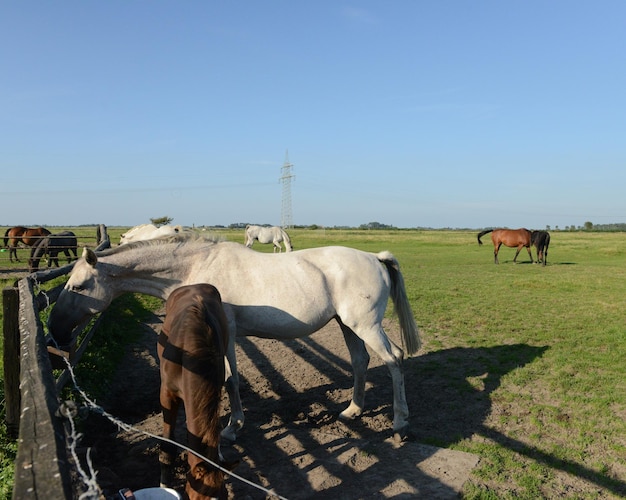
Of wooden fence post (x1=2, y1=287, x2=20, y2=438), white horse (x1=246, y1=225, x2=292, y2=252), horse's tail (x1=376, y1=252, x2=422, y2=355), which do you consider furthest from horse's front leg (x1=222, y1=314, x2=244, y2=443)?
white horse (x1=246, y1=225, x2=292, y2=252)

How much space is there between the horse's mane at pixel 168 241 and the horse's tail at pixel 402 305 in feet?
6.67

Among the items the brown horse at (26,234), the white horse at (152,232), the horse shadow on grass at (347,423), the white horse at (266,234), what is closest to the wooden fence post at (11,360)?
the horse shadow on grass at (347,423)

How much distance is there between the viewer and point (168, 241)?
16.2 feet

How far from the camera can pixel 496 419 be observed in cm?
516

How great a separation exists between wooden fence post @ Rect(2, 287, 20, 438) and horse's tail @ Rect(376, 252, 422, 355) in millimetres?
3784

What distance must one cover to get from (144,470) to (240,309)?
168 centimetres

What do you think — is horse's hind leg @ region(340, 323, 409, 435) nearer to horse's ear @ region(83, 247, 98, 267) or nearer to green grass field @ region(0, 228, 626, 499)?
green grass field @ region(0, 228, 626, 499)

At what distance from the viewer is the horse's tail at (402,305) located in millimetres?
5602

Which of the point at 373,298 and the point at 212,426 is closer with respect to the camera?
the point at 212,426

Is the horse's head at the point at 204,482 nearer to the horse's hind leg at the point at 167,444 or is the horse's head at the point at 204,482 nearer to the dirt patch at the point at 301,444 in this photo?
the horse's hind leg at the point at 167,444

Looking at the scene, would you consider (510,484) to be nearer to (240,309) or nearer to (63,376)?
(240,309)

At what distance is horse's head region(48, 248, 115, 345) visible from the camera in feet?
15.2

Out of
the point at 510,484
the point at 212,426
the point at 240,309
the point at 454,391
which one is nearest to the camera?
the point at 212,426

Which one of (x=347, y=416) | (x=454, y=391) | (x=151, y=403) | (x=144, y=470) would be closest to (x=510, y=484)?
(x=347, y=416)
